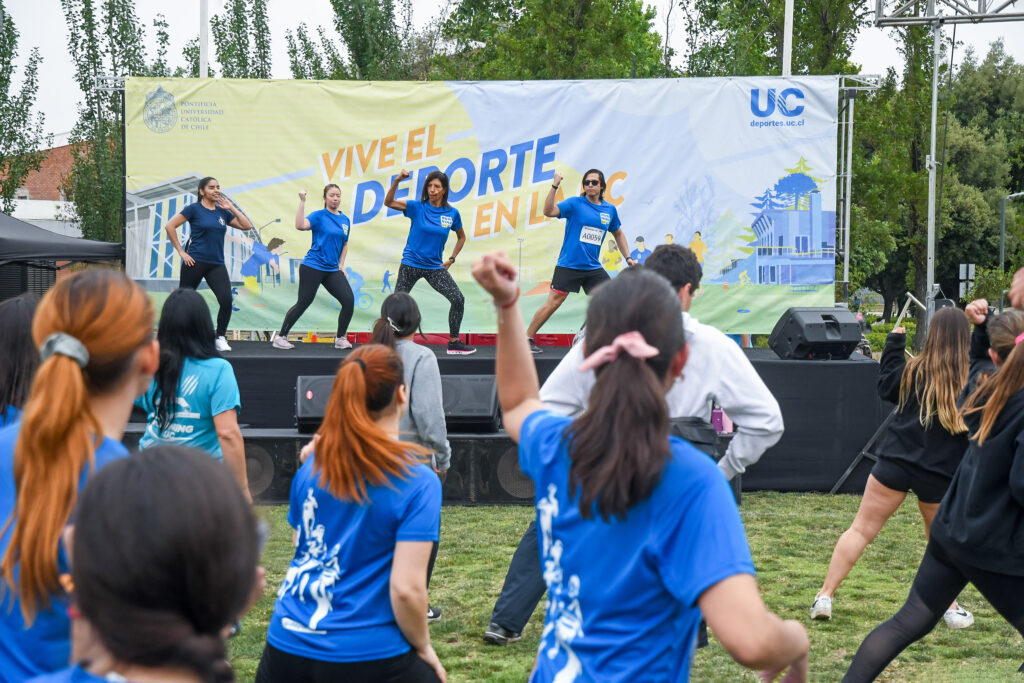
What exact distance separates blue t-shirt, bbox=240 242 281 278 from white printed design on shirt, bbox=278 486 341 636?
30.2ft

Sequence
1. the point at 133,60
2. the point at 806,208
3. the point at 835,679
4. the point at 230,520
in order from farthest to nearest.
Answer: the point at 133,60
the point at 806,208
the point at 835,679
the point at 230,520

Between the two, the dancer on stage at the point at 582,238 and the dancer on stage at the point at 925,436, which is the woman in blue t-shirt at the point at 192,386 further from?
the dancer on stage at the point at 582,238

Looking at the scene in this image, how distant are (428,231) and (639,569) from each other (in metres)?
8.46

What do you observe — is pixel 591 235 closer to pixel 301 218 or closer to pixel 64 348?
pixel 301 218

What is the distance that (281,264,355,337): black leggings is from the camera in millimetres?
10344

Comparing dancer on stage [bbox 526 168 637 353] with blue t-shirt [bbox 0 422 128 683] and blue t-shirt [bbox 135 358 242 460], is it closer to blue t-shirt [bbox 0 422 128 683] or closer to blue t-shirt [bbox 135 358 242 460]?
blue t-shirt [bbox 135 358 242 460]

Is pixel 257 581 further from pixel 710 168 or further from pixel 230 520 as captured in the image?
pixel 710 168

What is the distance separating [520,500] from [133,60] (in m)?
13.2

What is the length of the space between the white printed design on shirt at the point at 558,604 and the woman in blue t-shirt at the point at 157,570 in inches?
28.4

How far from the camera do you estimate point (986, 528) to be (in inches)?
131

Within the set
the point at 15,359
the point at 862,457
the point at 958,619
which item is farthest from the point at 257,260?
the point at 15,359

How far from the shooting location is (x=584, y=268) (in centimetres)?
976

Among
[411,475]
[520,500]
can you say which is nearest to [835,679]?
[411,475]

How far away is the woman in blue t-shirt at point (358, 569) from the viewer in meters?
2.42
